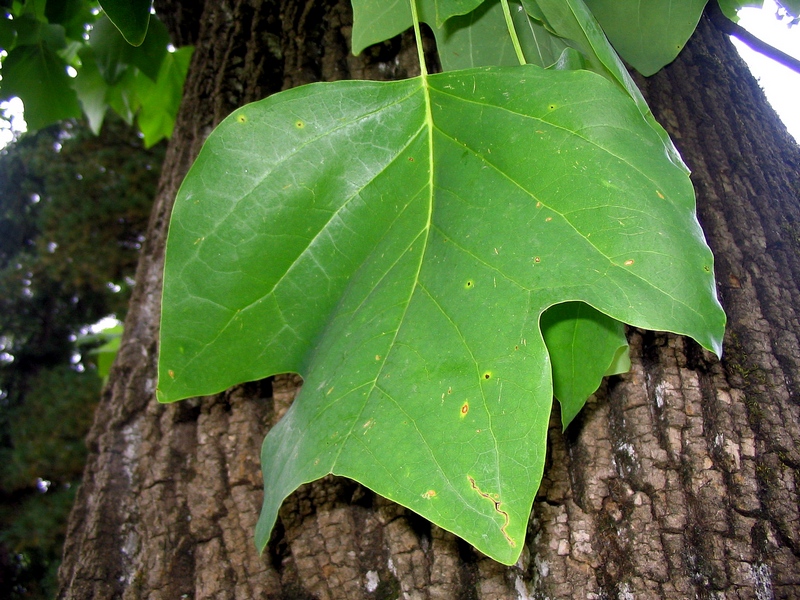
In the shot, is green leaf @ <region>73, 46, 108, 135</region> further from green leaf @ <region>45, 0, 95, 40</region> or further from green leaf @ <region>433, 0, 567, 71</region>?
green leaf @ <region>433, 0, 567, 71</region>

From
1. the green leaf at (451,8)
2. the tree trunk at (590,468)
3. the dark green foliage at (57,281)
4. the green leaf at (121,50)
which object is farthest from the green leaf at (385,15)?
the dark green foliage at (57,281)

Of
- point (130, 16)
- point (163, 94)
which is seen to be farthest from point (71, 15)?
point (130, 16)

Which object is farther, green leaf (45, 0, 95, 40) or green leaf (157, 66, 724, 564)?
green leaf (45, 0, 95, 40)

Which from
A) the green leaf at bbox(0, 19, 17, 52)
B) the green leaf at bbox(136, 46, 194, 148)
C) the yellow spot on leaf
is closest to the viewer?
the yellow spot on leaf

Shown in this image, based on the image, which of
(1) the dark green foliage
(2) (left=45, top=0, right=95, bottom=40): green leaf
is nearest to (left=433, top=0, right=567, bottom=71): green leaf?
(2) (left=45, top=0, right=95, bottom=40): green leaf

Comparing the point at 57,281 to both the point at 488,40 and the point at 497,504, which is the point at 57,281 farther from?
Answer: the point at 497,504

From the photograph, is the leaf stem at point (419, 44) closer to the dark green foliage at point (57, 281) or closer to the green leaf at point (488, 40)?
the green leaf at point (488, 40)

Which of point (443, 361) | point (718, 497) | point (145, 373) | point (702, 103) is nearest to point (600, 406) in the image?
point (718, 497)
